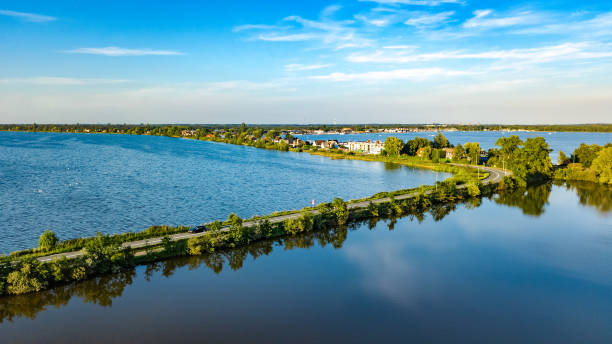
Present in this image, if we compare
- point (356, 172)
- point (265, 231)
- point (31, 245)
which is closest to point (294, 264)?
point (265, 231)

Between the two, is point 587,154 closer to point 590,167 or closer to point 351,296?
point 590,167

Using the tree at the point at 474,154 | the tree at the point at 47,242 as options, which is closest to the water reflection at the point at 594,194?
the tree at the point at 474,154

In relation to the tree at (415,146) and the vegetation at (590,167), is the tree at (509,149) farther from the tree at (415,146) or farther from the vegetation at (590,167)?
the tree at (415,146)

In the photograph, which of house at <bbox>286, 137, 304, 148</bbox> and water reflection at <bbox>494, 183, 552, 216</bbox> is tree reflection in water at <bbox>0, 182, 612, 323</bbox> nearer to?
water reflection at <bbox>494, 183, 552, 216</bbox>

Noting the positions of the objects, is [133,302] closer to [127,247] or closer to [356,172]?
[127,247]

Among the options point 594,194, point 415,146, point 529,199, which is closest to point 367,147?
point 415,146

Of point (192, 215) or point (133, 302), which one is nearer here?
point (133, 302)
